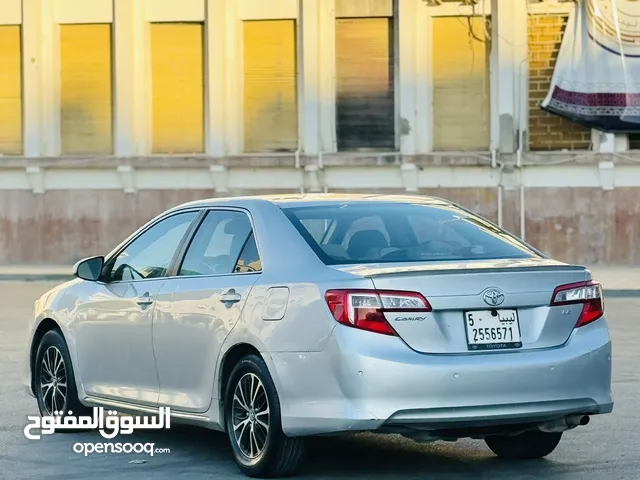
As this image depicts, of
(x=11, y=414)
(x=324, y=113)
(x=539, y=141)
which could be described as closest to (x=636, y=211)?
(x=539, y=141)

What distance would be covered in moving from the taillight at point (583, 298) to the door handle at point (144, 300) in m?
2.50

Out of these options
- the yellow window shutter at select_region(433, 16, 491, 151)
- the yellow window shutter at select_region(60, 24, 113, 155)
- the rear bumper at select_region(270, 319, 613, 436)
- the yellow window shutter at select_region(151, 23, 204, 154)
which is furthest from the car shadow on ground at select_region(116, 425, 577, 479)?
the yellow window shutter at select_region(60, 24, 113, 155)

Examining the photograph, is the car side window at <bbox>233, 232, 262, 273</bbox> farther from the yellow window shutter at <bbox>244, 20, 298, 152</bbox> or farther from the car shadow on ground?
the yellow window shutter at <bbox>244, 20, 298, 152</bbox>

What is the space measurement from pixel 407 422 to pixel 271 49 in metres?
27.9

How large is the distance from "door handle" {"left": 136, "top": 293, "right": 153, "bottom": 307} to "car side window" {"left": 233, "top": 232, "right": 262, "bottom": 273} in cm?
77

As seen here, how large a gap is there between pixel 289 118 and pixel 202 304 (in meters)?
26.5

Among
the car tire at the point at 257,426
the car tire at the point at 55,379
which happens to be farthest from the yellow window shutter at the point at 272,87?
the car tire at the point at 257,426

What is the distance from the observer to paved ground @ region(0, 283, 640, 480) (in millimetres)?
8492

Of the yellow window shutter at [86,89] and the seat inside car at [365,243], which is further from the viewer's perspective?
the yellow window shutter at [86,89]

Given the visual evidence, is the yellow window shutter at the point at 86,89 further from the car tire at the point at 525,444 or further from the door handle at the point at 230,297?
the door handle at the point at 230,297

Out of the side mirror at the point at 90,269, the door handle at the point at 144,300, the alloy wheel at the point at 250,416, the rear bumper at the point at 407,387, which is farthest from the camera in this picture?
the side mirror at the point at 90,269

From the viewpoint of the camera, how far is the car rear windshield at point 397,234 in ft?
27.3

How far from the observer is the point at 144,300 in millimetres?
9227

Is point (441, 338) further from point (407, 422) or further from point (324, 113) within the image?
point (324, 113)
